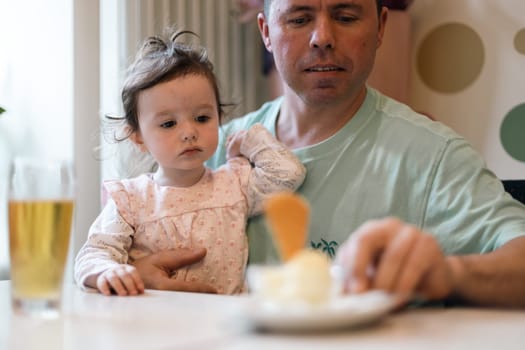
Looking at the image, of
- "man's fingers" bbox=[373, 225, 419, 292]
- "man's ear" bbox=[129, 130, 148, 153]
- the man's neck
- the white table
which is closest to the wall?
the man's neck

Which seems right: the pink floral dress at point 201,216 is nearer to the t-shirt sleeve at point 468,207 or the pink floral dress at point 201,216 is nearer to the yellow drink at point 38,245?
the t-shirt sleeve at point 468,207

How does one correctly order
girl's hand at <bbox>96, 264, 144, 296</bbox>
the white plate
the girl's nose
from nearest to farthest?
1. the white plate
2. girl's hand at <bbox>96, 264, 144, 296</bbox>
3. the girl's nose

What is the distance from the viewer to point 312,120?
1.71m

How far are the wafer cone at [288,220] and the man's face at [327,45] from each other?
887 mm

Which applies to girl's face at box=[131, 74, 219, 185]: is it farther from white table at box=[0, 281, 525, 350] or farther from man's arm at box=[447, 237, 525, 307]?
man's arm at box=[447, 237, 525, 307]

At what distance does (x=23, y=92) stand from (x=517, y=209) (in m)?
1.61

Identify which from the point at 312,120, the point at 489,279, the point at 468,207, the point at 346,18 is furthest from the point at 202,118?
the point at 489,279

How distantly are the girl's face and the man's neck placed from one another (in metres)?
0.26

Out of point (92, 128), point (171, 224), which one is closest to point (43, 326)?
point (171, 224)

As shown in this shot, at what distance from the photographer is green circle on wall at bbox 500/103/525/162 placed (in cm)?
240

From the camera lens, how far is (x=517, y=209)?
4.32ft

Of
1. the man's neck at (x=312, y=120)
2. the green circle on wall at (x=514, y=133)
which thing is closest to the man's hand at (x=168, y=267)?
the man's neck at (x=312, y=120)

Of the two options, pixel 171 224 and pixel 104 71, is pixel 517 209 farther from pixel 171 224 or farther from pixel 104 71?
pixel 104 71

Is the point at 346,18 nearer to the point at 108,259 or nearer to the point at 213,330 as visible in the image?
the point at 108,259
